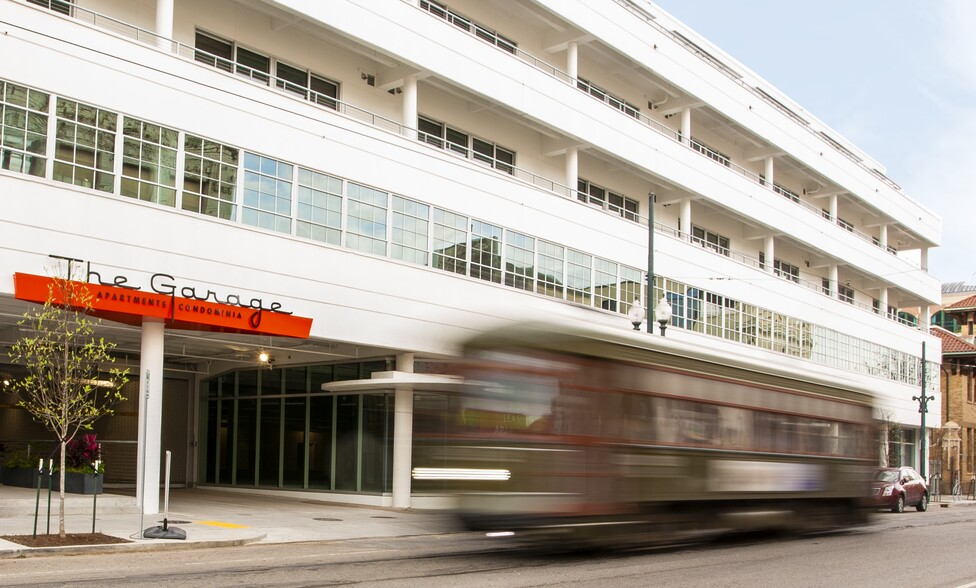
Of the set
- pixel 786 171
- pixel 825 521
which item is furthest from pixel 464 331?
pixel 786 171

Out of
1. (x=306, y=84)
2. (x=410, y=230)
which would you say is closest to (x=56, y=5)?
(x=306, y=84)

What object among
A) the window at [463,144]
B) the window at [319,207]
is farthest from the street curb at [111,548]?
the window at [463,144]

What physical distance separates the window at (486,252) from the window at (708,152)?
50.3 ft

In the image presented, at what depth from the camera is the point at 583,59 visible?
3638 centimetres

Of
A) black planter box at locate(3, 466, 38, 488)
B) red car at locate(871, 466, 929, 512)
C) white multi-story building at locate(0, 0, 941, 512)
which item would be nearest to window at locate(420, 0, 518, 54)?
white multi-story building at locate(0, 0, 941, 512)

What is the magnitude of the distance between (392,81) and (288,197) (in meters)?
6.14

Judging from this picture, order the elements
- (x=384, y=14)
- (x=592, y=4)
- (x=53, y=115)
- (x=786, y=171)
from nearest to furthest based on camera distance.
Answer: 1. (x=53, y=115)
2. (x=384, y=14)
3. (x=592, y=4)
4. (x=786, y=171)

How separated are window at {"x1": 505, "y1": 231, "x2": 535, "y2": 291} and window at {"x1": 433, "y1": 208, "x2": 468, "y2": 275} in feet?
5.86

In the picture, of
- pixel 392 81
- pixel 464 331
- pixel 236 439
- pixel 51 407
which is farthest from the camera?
pixel 236 439

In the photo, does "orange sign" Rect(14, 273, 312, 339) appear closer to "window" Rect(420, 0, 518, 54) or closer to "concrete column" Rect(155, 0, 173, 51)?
"concrete column" Rect(155, 0, 173, 51)

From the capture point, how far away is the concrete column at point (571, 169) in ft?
108

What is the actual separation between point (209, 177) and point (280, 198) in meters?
1.94

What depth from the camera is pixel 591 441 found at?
45.0 ft

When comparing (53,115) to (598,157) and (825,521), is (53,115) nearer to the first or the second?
(825,521)
